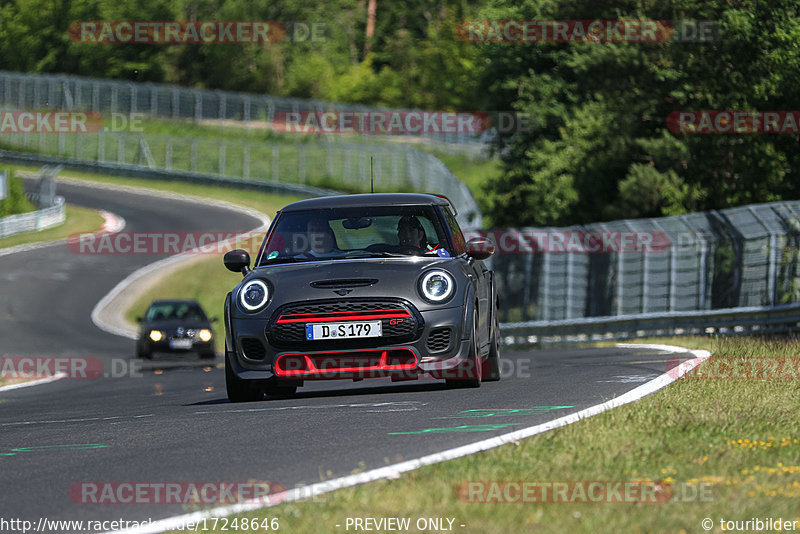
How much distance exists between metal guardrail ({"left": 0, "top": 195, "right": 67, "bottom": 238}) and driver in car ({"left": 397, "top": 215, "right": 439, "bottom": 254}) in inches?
1787

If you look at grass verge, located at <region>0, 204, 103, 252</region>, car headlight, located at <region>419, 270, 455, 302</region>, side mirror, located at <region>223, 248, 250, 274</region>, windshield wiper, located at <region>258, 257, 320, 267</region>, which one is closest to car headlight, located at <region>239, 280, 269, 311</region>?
windshield wiper, located at <region>258, 257, 320, 267</region>

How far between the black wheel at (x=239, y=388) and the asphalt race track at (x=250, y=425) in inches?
5.9

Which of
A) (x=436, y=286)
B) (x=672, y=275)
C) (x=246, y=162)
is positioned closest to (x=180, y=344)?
(x=672, y=275)

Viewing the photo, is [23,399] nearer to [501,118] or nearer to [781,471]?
[781,471]

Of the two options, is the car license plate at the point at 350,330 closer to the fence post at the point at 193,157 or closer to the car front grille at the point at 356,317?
the car front grille at the point at 356,317

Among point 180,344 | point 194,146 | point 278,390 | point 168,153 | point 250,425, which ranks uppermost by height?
point 194,146

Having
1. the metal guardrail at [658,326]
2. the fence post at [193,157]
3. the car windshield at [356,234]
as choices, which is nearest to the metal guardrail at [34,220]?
the fence post at [193,157]

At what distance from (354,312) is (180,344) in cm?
1702

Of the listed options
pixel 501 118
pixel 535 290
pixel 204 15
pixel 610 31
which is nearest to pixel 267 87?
pixel 204 15

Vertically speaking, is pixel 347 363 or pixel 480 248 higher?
pixel 480 248

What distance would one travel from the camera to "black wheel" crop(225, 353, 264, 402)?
455 inches

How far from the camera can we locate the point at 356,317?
1095cm

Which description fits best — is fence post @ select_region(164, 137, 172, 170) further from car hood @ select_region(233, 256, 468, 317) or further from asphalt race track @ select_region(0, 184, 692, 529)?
car hood @ select_region(233, 256, 468, 317)

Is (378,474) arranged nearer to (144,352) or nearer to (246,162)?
(144,352)
